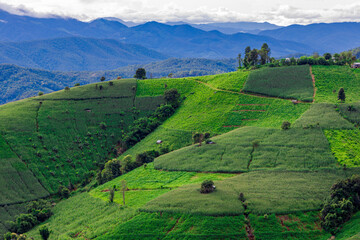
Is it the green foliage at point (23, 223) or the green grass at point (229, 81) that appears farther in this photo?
the green grass at point (229, 81)

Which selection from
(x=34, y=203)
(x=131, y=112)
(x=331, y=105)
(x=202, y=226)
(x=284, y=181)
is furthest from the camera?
(x=131, y=112)

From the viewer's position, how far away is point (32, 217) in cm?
9275

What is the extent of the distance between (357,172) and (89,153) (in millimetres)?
106697

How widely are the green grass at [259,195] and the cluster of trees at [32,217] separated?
43.5 m

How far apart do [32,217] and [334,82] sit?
152m

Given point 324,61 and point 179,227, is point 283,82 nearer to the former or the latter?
point 324,61

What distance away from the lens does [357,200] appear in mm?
67188

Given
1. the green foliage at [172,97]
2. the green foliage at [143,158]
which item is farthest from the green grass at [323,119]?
the green foliage at [172,97]

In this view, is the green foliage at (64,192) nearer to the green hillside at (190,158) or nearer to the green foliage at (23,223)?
the green hillside at (190,158)

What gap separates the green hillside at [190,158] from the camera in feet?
219

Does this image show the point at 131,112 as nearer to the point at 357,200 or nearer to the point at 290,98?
the point at 290,98

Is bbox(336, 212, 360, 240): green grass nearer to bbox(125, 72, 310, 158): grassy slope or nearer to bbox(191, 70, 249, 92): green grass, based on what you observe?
bbox(125, 72, 310, 158): grassy slope

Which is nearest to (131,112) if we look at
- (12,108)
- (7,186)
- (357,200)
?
(12,108)


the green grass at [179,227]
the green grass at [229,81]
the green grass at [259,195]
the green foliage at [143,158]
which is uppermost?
the green grass at [229,81]
